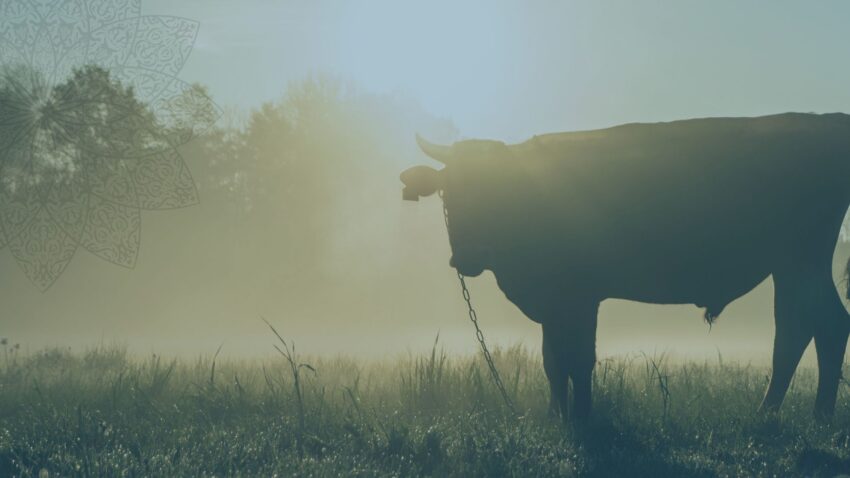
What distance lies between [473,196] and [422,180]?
506 mm

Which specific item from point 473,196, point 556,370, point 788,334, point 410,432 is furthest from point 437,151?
point 788,334

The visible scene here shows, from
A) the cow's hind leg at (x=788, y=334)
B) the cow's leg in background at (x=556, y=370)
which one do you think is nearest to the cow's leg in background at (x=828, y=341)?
the cow's hind leg at (x=788, y=334)

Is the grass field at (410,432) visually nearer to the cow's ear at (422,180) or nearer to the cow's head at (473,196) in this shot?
the cow's head at (473,196)

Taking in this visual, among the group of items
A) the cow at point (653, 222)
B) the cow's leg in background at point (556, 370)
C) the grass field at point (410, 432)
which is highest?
the cow at point (653, 222)

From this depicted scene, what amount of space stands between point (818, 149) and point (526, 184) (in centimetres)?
287

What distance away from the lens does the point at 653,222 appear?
7.82 meters

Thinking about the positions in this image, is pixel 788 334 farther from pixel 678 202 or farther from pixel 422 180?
pixel 422 180

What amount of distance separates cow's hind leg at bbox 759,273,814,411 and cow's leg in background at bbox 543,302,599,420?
1838 millimetres

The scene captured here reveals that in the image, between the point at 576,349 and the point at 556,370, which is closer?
the point at 576,349

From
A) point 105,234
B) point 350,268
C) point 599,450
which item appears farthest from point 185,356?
point 350,268

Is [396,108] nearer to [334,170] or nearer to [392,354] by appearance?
[334,170]

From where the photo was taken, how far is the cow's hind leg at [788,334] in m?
7.93

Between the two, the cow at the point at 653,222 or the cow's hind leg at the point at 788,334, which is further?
the cow's hind leg at the point at 788,334

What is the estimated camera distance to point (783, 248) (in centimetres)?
811
